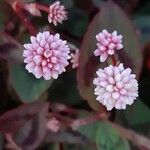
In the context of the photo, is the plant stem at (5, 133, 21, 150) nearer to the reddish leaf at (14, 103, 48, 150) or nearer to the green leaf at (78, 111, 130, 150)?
the reddish leaf at (14, 103, 48, 150)

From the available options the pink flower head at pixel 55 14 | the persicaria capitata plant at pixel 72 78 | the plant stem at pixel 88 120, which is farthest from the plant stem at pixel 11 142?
the pink flower head at pixel 55 14

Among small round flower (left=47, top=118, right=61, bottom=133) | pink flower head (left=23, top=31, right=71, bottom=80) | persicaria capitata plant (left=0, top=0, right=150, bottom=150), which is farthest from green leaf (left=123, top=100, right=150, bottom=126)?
pink flower head (left=23, top=31, right=71, bottom=80)

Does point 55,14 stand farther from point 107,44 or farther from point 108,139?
point 108,139

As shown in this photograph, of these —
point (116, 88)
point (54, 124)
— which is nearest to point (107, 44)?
point (116, 88)

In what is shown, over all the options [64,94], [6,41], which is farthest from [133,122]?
[6,41]

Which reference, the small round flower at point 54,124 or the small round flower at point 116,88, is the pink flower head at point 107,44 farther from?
the small round flower at point 54,124

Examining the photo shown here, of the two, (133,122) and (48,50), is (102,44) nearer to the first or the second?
(48,50)
